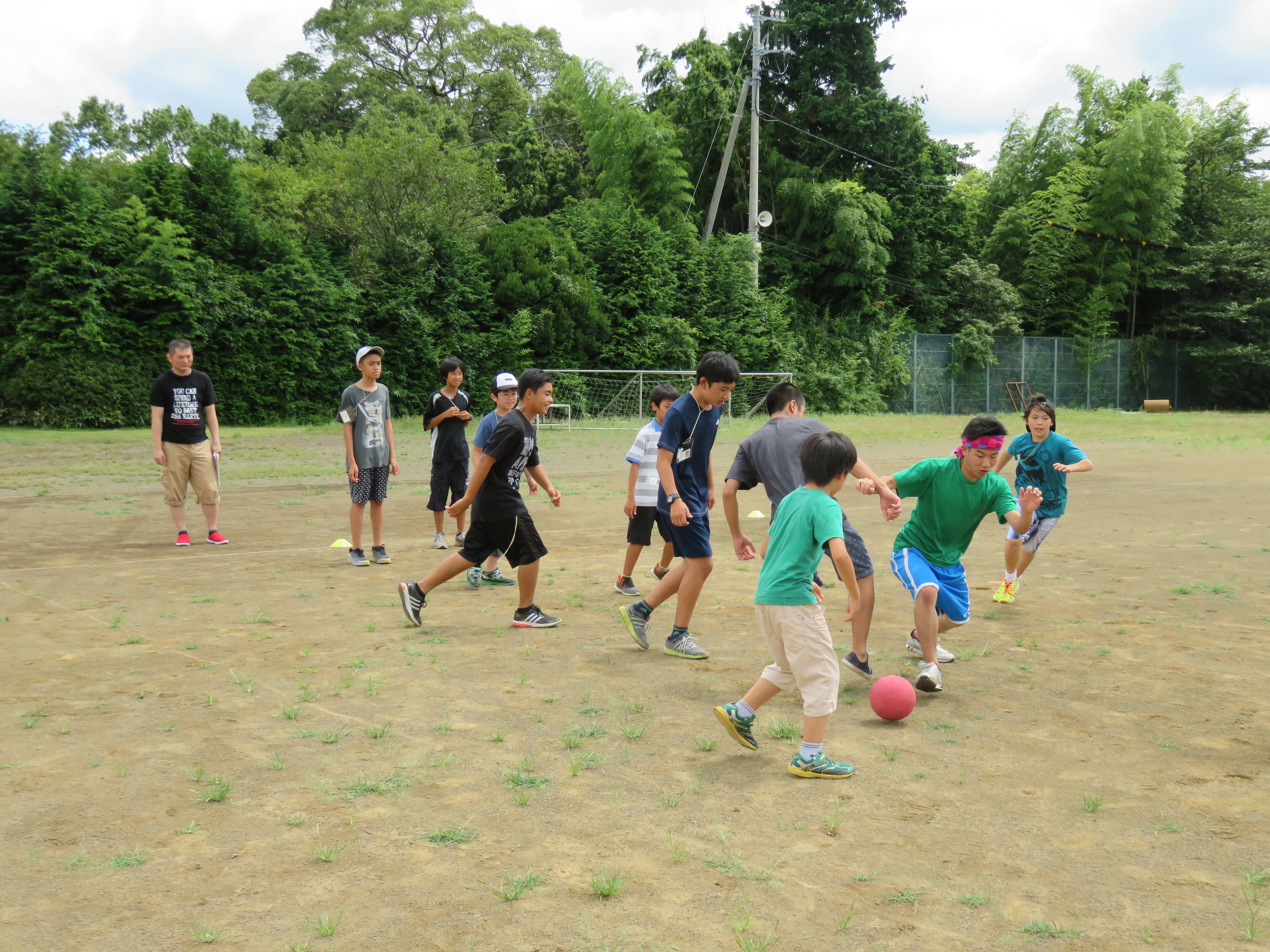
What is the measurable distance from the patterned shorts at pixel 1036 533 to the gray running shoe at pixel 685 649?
2.72m

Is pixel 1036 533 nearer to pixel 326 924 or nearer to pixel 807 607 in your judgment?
pixel 807 607

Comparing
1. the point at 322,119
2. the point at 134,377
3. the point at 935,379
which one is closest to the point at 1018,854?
the point at 134,377

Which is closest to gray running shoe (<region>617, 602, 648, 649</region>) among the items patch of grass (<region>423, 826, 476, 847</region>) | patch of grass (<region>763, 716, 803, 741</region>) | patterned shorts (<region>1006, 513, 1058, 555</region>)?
patch of grass (<region>763, 716, 803, 741</region>)

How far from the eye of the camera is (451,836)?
11.6 feet

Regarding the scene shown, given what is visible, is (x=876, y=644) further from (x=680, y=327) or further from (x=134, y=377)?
(x=680, y=327)

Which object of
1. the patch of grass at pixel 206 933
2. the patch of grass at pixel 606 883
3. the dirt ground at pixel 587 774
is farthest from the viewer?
the patch of grass at pixel 606 883

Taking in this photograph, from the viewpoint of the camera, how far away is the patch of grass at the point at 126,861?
3311 millimetres

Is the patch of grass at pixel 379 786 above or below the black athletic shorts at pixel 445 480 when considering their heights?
below

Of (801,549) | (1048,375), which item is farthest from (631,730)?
(1048,375)

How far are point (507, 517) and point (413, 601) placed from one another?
831 mm

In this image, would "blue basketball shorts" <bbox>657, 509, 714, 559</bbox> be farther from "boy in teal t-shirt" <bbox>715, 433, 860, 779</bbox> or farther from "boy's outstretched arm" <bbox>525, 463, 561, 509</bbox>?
"boy in teal t-shirt" <bbox>715, 433, 860, 779</bbox>

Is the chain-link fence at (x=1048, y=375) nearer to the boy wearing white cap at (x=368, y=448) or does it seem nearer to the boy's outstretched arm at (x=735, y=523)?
the boy wearing white cap at (x=368, y=448)

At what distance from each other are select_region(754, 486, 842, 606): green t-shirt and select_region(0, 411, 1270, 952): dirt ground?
0.74 metres

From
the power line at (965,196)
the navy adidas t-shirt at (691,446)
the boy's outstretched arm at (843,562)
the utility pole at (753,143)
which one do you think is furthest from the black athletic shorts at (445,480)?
the power line at (965,196)
